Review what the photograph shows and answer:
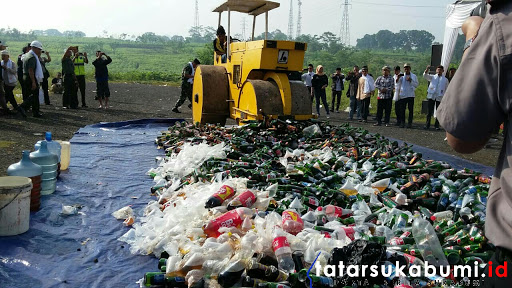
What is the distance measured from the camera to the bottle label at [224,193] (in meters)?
4.80

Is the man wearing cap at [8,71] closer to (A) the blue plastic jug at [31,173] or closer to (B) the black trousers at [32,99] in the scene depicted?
(B) the black trousers at [32,99]

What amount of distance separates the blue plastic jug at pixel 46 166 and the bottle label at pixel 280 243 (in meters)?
3.82

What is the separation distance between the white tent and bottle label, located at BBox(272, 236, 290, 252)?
46.0ft

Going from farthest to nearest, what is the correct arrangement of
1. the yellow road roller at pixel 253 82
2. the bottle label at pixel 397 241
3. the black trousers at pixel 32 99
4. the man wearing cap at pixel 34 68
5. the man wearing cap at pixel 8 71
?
the man wearing cap at pixel 8 71 < the black trousers at pixel 32 99 < the man wearing cap at pixel 34 68 < the yellow road roller at pixel 253 82 < the bottle label at pixel 397 241

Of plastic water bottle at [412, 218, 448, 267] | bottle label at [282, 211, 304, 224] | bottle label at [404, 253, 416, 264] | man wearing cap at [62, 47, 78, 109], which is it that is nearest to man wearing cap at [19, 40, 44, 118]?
man wearing cap at [62, 47, 78, 109]

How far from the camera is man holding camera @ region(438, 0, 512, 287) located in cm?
154

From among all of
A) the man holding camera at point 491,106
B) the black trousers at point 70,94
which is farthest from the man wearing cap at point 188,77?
the man holding camera at point 491,106

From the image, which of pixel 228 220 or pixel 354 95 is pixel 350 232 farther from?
pixel 354 95

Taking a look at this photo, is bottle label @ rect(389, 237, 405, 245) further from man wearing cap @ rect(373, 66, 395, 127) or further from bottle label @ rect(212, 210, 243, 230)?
man wearing cap @ rect(373, 66, 395, 127)

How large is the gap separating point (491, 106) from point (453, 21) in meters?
15.9

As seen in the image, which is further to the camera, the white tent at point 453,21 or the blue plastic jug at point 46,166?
the white tent at point 453,21

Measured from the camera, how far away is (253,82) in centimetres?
877

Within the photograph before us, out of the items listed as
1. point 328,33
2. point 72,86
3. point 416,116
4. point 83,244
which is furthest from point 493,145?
point 328,33

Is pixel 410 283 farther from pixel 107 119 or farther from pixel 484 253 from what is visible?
pixel 107 119
